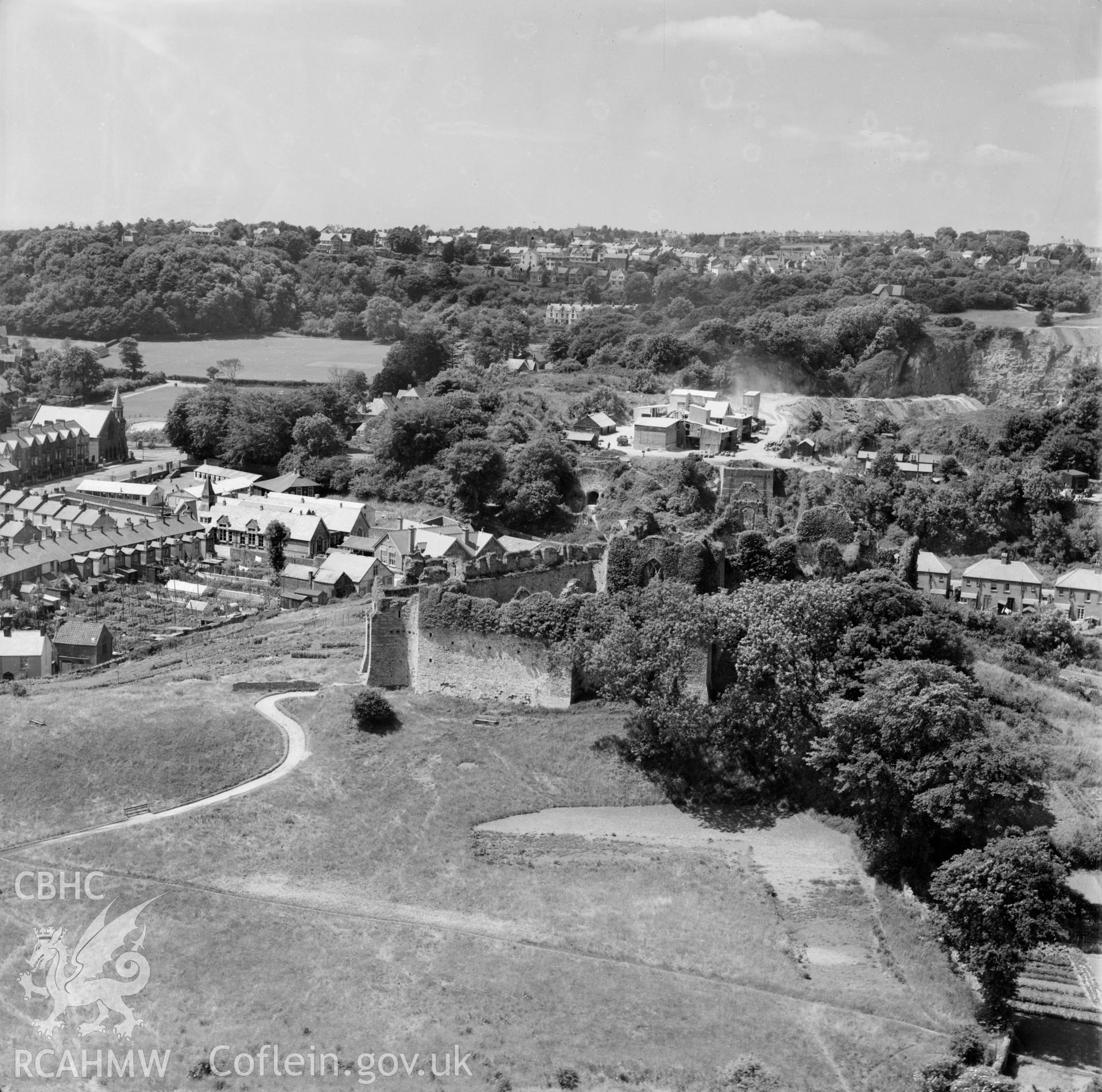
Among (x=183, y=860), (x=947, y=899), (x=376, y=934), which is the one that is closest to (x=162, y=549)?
(x=183, y=860)

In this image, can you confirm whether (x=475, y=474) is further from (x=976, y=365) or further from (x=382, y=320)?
(x=382, y=320)

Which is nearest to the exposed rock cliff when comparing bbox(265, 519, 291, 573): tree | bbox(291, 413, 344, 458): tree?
bbox(291, 413, 344, 458): tree

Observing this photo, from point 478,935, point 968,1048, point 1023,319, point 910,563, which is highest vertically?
point 1023,319

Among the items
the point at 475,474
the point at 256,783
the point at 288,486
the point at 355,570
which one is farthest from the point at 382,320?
the point at 256,783

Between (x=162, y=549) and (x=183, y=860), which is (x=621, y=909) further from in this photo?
(x=162, y=549)

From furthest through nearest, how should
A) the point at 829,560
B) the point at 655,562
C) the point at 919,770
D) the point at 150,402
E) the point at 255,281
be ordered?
1. the point at 255,281
2. the point at 150,402
3. the point at 829,560
4. the point at 655,562
5. the point at 919,770

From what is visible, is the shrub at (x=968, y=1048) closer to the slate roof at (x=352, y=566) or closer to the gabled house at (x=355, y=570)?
the gabled house at (x=355, y=570)

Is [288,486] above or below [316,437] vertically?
below

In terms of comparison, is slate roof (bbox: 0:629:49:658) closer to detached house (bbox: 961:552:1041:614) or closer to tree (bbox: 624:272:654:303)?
detached house (bbox: 961:552:1041:614)
